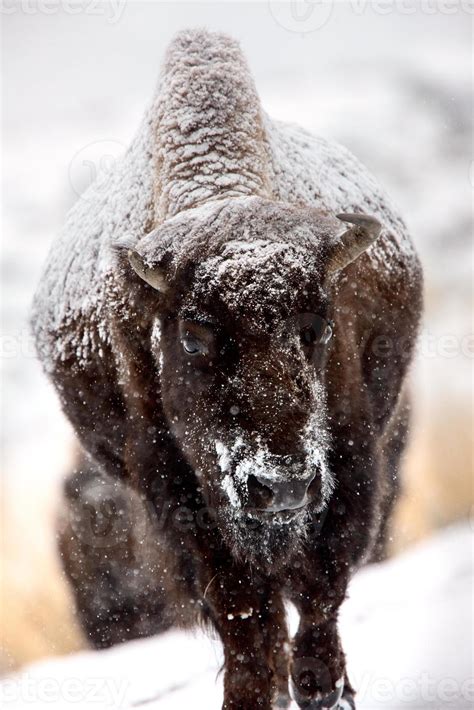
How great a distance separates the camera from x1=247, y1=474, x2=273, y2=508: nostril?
2744 mm

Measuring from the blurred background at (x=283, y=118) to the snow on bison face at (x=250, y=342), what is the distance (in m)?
7.64

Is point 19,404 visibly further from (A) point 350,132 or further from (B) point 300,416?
(B) point 300,416

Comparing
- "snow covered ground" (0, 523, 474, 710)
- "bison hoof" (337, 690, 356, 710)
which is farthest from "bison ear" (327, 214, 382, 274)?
"bison hoof" (337, 690, 356, 710)

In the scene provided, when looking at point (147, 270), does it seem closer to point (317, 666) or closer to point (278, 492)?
point (278, 492)

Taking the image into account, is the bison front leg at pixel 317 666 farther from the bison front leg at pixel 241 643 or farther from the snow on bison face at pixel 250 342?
the snow on bison face at pixel 250 342

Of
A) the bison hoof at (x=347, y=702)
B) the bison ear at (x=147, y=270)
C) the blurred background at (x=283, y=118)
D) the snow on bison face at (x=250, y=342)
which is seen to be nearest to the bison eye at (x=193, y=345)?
the snow on bison face at (x=250, y=342)

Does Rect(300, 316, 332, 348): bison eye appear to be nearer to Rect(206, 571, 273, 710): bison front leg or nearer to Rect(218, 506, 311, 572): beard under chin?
Rect(218, 506, 311, 572): beard under chin

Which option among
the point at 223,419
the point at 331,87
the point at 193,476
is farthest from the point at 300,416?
the point at 331,87

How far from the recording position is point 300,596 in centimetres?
366

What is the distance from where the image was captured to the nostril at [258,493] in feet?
9.00

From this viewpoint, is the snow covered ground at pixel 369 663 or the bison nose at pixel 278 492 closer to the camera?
the bison nose at pixel 278 492

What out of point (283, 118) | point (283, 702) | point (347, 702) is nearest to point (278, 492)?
point (347, 702)

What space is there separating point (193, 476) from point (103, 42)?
1417 cm

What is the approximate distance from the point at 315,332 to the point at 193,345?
1.71ft
